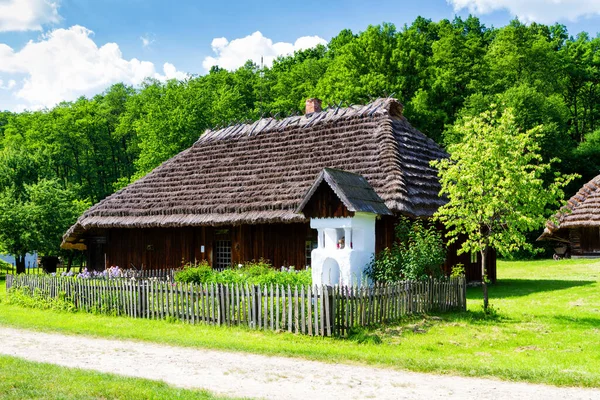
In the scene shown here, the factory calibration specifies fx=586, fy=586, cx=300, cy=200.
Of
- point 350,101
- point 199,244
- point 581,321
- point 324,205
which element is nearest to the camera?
point 581,321

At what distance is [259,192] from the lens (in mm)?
21750

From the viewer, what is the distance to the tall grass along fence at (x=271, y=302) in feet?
39.8

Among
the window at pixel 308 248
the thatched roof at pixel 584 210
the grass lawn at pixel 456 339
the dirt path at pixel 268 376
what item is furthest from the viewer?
the thatched roof at pixel 584 210

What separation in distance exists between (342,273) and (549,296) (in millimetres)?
6617

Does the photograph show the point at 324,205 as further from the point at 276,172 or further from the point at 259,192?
the point at 276,172

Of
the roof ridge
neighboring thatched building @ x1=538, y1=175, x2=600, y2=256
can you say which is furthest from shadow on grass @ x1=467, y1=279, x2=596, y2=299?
the roof ridge

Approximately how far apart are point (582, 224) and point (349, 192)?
17862 millimetres

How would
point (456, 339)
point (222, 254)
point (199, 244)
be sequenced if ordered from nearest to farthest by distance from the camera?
point (456, 339) → point (222, 254) → point (199, 244)

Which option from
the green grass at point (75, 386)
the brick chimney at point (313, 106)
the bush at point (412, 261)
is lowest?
the green grass at point (75, 386)

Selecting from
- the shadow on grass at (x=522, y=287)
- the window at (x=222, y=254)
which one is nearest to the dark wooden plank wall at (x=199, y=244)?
the window at (x=222, y=254)

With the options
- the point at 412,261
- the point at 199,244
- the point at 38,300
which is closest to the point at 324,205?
the point at 412,261

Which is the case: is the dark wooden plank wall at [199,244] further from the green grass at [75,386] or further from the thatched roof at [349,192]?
the green grass at [75,386]

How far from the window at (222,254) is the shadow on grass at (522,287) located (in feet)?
30.5

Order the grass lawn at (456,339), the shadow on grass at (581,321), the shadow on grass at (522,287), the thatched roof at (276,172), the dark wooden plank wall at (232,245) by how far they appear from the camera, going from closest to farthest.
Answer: the grass lawn at (456,339) → the shadow on grass at (581,321) → the shadow on grass at (522,287) → the thatched roof at (276,172) → the dark wooden plank wall at (232,245)
